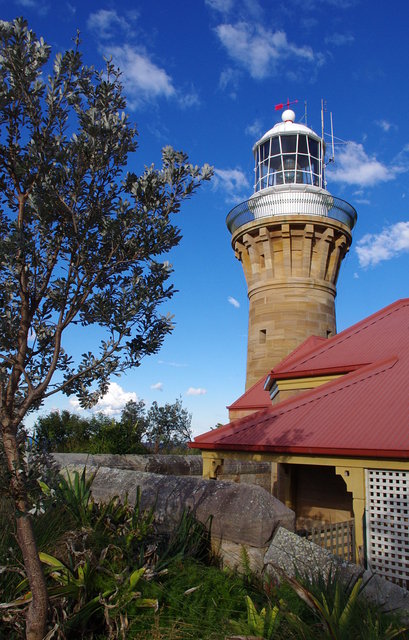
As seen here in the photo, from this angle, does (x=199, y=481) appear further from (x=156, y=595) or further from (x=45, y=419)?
(x=45, y=419)

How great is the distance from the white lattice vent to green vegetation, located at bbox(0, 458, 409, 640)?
382 centimetres

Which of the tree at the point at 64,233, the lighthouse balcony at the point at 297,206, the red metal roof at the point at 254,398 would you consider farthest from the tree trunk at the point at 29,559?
the lighthouse balcony at the point at 297,206

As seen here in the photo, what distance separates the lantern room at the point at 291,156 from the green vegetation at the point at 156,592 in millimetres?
18545

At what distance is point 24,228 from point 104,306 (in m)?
1.01

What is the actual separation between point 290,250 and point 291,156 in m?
4.59

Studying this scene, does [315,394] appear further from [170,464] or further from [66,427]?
[66,427]

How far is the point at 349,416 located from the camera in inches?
385

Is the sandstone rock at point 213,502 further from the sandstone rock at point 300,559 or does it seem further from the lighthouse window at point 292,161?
the lighthouse window at point 292,161

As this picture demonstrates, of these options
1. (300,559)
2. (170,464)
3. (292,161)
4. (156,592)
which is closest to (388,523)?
(300,559)

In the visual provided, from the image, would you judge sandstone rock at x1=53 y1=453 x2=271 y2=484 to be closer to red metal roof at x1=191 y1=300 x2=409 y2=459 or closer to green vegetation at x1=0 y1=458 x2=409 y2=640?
red metal roof at x1=191 y1=300 x2=409 y2=459

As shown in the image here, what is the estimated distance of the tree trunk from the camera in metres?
3.94

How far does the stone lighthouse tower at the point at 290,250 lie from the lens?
1997cm

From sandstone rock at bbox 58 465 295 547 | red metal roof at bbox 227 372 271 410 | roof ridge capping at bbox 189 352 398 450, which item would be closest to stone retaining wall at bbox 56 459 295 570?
sandstone rock at bbox 58 465 295 547

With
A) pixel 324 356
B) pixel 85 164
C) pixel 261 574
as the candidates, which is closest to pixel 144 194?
pixel 85 164
